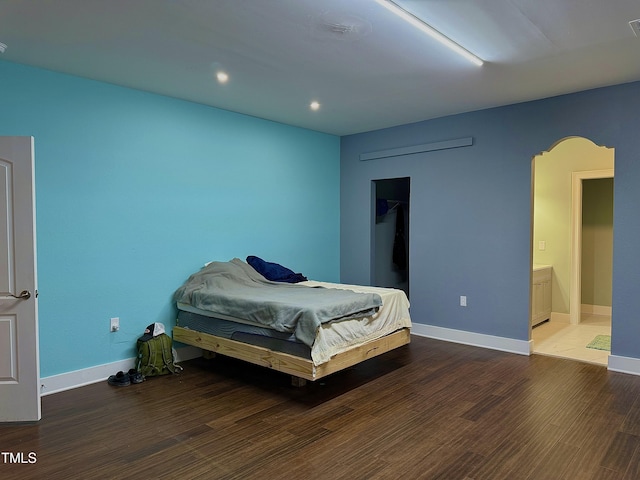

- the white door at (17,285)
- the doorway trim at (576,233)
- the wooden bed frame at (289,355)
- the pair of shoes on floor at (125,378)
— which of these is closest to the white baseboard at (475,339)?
the wooden bed frame at (289,355)

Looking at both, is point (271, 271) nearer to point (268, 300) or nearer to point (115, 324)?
point (268, 300)

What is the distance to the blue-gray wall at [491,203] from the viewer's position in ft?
12.9

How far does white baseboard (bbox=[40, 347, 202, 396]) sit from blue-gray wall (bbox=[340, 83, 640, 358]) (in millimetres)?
3295

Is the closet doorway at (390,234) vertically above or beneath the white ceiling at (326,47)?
beneath

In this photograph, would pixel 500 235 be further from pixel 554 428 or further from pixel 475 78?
pixel 554 428

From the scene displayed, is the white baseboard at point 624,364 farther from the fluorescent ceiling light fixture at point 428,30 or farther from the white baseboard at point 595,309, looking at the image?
the fluorescent ceiling light fixture at point 428,30

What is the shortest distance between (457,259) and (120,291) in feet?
12.2

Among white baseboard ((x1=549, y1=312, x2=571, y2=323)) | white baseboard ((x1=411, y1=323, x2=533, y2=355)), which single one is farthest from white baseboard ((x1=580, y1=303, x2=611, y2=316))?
white baseboard ((x1=411, y1=323, x2=533, y2=355))

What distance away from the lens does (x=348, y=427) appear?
290 cm

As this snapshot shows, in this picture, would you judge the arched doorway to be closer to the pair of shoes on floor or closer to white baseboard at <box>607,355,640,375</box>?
white baseboard at <box>607,355,640,375</box>

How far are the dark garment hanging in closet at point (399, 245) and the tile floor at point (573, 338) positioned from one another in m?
2.09

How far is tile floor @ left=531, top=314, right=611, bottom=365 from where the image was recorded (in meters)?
4.46

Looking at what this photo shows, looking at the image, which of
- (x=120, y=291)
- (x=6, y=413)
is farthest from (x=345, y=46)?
(x=6, y=413)

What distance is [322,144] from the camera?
19.6 feet
